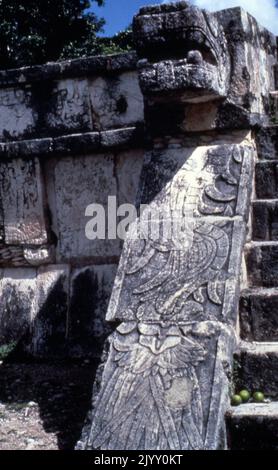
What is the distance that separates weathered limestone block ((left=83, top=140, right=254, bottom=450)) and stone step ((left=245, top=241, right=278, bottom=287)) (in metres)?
0.25

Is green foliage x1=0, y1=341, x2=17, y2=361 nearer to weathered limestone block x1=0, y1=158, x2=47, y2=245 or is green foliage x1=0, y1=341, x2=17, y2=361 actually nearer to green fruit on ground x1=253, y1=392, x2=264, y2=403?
weathered limestone block x1=0, y1=158, x2=47, y2=245

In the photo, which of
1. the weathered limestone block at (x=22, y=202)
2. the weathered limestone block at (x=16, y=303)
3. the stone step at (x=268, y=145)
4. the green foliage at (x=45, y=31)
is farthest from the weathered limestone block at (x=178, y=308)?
the green foliage at (x=45, y=31)

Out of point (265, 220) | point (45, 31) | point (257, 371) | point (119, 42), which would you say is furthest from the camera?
point (119, 42)

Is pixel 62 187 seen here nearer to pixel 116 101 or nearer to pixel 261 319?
pixel 116 101

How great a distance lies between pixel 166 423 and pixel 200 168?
1.63m

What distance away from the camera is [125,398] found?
140 inches

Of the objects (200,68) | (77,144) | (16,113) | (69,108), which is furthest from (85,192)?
(200,68)

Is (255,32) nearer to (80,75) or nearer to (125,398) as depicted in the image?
(80,75)

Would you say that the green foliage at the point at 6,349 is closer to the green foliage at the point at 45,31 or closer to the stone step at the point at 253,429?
the stone step at the point at 253,429

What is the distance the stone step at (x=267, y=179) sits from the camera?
4.59 m

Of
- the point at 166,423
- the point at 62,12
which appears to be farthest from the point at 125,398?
the point at 62,12

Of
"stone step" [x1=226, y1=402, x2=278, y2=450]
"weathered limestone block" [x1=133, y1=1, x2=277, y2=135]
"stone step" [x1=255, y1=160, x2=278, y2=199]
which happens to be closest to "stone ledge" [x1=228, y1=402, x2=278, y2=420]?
"stone step" [x1=226, y1=402, x2=278, y2=450]

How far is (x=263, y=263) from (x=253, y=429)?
3.72ft

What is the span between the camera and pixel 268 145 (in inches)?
187
